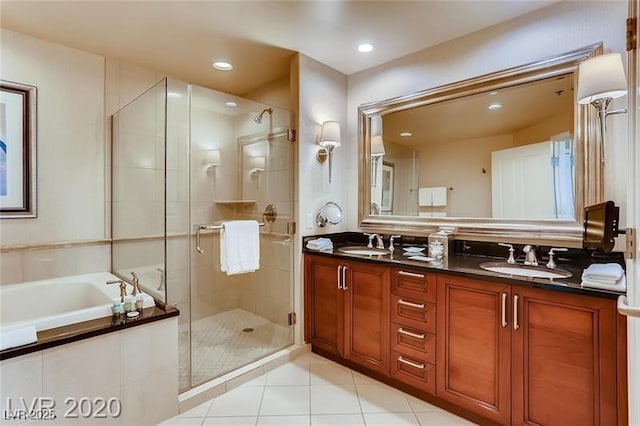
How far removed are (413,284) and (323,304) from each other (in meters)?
0.85

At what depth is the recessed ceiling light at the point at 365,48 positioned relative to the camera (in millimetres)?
2477

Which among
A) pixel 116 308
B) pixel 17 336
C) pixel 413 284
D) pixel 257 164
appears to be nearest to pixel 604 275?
pixel 413 284

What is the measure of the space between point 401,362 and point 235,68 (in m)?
2.79

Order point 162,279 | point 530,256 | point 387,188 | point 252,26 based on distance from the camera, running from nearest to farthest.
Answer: point 530,256, point 162,279, point 252,26, point 387,188

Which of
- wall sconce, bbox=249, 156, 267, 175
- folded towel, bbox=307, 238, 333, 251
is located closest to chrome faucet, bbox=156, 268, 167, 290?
wall sconce, bbox=249, 156, 267, 175

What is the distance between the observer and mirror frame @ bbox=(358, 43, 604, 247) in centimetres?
183

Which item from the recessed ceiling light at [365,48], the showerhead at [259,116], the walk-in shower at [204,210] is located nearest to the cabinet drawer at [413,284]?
the walk-in shower at [204,210]

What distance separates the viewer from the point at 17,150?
7.54 feet

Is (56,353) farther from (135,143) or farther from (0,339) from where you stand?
(135,143)

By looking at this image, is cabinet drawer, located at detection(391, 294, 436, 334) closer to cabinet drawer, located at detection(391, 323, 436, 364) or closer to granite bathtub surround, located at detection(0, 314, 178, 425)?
cabinet drawer, located at detection(391, 323, 436, 364)

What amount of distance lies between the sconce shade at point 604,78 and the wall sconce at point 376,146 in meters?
1.45

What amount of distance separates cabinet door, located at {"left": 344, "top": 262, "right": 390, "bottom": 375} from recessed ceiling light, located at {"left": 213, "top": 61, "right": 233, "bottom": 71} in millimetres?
2069

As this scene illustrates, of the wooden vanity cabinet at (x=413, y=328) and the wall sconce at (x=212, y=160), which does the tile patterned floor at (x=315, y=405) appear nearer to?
the wooden vanity cabinet at (x=413, y=328)

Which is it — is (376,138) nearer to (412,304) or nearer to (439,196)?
(439,196)
